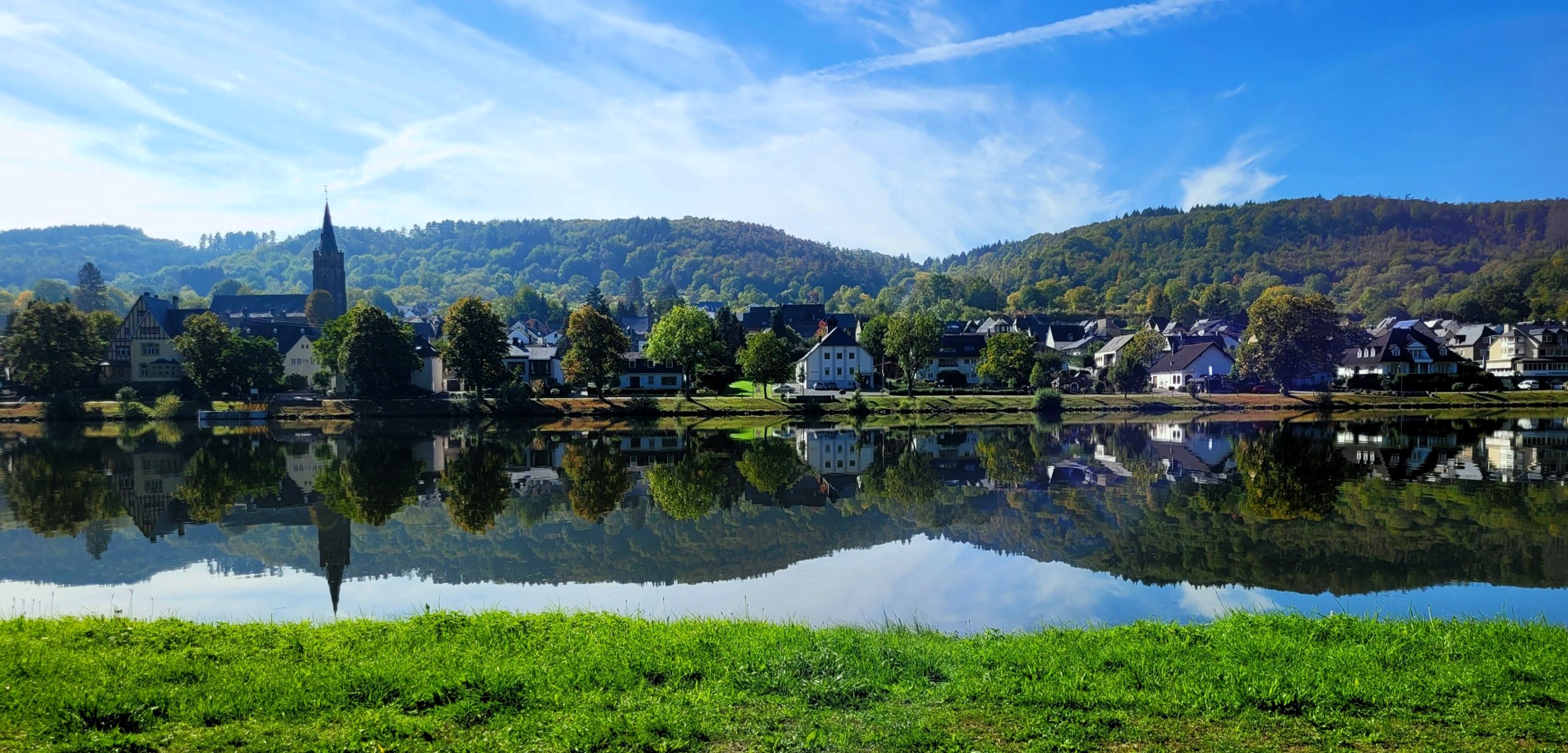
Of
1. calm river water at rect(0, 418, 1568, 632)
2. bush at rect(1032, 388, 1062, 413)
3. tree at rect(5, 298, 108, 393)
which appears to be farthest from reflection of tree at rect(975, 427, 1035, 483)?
tree at rect(5, 298, 108, 393)

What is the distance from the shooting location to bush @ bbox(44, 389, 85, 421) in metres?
64.6

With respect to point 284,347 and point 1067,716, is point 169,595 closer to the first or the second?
point 1067,716

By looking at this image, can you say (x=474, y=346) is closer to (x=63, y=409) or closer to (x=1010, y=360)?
(x=63, y=409)

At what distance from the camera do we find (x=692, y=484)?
28031 millimetres

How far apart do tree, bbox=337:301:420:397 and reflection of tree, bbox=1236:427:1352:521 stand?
2243 inches

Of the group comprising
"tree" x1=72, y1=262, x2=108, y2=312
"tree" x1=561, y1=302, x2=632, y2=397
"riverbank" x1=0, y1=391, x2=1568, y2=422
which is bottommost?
"riverbank" x1=0, y1=391, x2=1568, y2=422

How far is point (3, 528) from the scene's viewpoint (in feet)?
65.9

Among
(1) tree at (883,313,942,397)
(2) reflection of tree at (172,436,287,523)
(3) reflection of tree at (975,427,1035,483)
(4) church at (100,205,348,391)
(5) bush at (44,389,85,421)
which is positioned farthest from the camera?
(4) church at (100,205,348,391)

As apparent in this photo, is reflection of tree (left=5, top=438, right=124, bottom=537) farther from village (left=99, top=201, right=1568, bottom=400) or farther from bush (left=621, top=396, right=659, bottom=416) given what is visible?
village (left=99, top=201, right=1568, bottom=400)

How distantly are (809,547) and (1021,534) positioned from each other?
4524 mm

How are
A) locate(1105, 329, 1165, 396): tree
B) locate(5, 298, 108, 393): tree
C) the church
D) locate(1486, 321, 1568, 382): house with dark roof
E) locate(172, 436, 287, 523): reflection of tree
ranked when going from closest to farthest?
1. locate(172, 436, 287, 523): reflection of tree
2. locate(5, 298, 108, 393): tree
3. locate(1105, 329, 1165, 396): tree
4. the church
5. locate(1486, 321, 1568, 382): house with dark roof

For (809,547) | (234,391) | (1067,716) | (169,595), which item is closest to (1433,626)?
(1067,716)

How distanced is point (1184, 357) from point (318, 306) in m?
109

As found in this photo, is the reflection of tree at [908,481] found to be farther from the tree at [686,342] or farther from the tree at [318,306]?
the tree at [318,306]
